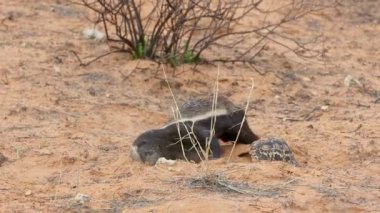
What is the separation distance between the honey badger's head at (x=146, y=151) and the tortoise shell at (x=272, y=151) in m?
0.58

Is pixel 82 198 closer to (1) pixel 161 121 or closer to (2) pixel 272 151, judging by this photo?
(2) pixel 272 151

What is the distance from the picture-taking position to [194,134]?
221 inches

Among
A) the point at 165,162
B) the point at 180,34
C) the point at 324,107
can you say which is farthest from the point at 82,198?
the point at 180,34

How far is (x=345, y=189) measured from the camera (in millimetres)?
4996

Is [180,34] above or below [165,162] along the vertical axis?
above

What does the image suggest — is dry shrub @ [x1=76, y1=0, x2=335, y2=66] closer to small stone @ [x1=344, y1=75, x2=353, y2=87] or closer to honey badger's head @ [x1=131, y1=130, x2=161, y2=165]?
small stone @ [x1=344, y1=75, x2=353, y2=87]

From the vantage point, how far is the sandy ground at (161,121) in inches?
190

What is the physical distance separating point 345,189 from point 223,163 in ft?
2.58

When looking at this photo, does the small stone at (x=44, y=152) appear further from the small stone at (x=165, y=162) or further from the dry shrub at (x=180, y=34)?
the dry shrub at (x=180, y=34)

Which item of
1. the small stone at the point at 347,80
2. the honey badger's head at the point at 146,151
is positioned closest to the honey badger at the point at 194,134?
the honey badger's head at the point at 146,151

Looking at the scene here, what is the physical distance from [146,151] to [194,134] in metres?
0.30

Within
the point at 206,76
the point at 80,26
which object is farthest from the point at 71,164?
the point at 80,26

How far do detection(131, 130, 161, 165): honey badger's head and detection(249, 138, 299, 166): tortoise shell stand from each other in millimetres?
576

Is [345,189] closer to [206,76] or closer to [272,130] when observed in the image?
[272,130]
